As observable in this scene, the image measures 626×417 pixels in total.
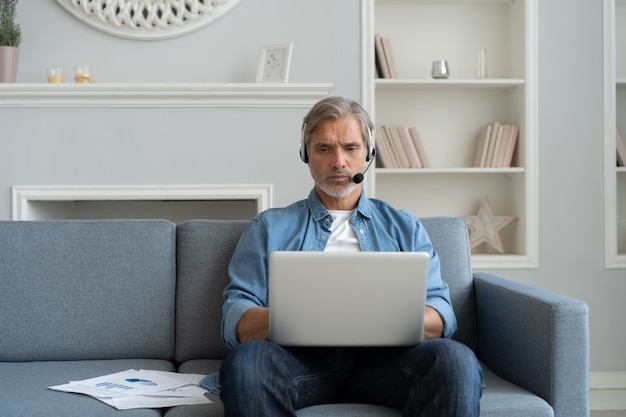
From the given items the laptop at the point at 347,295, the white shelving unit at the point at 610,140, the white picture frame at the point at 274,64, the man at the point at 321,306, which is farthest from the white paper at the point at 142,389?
the white shelving unit at the point at 610,140

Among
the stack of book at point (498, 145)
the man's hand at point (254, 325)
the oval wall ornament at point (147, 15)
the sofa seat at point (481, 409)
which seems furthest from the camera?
the stack of book at point (498, 145)

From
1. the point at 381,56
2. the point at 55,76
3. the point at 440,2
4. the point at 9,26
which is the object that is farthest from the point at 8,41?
the point at 440,2

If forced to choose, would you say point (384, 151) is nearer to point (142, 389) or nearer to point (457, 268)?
point (457, 268)

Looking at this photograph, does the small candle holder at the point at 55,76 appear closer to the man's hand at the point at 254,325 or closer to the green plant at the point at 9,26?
the green plant at the point at 9,26

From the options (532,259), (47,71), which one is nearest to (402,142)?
(532,259)

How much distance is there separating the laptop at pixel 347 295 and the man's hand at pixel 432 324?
0.75ft

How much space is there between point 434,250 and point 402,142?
5.52 ft

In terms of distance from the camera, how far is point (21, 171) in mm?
3377

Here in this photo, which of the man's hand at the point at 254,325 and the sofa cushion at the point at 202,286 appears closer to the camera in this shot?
the man's hand at the point at 254,325

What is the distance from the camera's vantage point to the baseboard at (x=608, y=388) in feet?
11.7

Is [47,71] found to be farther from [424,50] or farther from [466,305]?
[466,305]

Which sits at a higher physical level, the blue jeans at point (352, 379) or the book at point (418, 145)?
the book at point (418, 145)

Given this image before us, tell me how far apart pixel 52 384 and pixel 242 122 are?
1.67m

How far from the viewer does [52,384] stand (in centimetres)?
197
